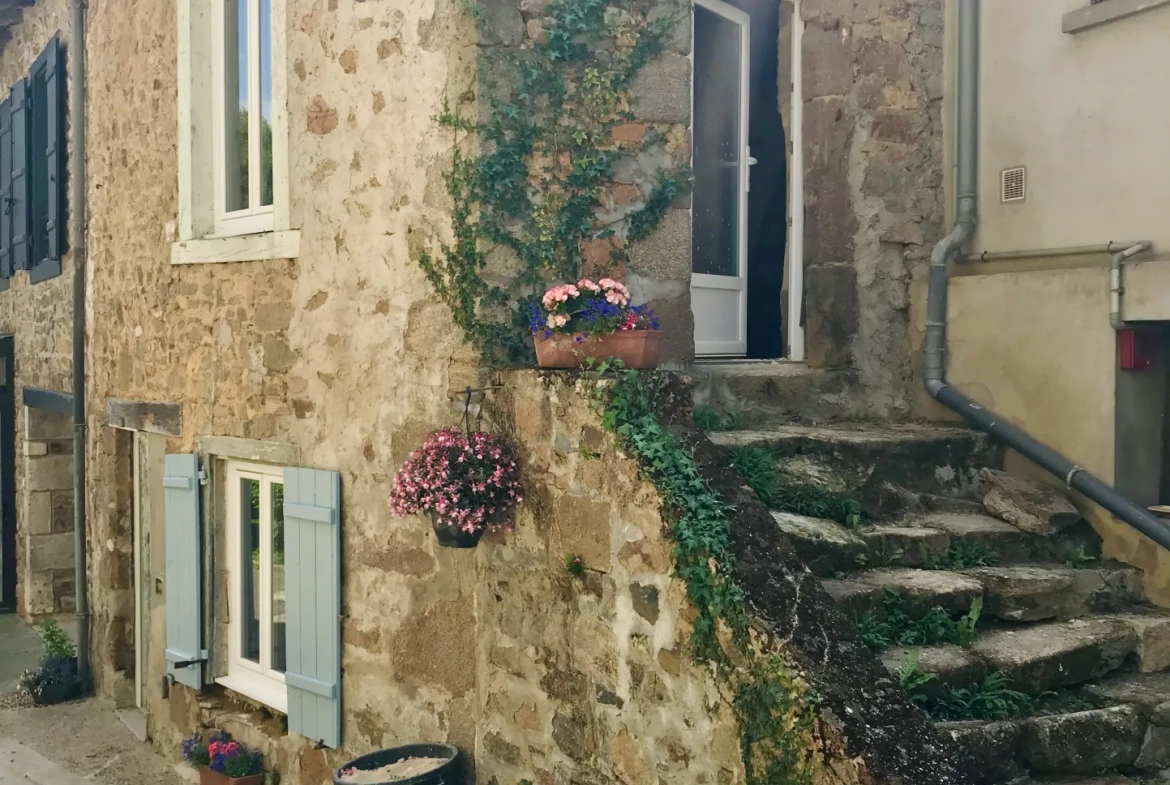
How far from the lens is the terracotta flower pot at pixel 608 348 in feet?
12.7

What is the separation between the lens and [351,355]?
15.8ft

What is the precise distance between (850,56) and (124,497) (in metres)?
5.12

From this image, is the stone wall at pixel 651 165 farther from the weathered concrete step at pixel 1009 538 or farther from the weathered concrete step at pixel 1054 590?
the weathered concrete step at pixel 1054 590

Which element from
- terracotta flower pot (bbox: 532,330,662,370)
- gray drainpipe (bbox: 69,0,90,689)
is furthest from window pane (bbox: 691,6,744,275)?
gray drainpipe (bbox: 69,0,90,689)

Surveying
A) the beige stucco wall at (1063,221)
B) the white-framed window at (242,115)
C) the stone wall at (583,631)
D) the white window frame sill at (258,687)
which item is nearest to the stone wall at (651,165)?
the stone wall at (583,631)

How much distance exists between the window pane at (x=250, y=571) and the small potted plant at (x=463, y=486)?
195 cm

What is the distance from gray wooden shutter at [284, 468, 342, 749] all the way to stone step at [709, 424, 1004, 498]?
1.68 m

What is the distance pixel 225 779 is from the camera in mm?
5422

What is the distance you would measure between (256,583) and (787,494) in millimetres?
2938

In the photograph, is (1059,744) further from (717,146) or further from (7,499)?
(7,499)

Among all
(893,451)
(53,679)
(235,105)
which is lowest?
(53,679)

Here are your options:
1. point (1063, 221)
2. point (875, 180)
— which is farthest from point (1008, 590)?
point (875, 180)

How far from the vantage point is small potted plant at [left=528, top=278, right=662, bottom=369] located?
3877 millimetres

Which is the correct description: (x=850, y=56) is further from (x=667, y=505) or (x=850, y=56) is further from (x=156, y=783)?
(x=156, y=783)
